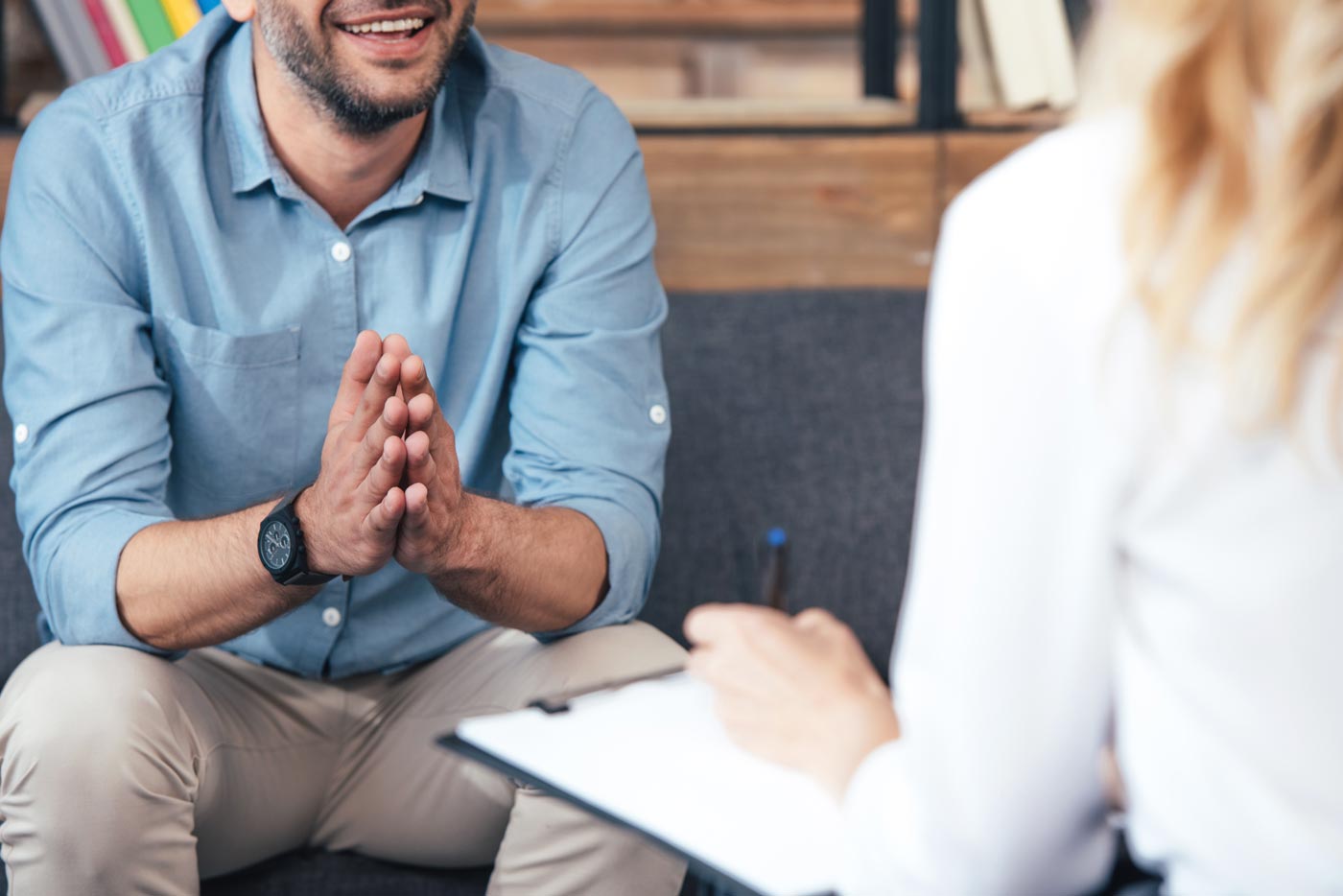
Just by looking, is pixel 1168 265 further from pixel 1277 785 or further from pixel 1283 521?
pixel 1277 785

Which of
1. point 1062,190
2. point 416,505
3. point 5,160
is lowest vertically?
point 416,505

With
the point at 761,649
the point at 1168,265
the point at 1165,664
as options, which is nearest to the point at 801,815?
the point at 761,649

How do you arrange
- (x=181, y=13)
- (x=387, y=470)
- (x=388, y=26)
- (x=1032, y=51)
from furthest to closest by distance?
(x=1032, y=51), (x=181, y=13), (x=388, y=26), (x=387, y=470)

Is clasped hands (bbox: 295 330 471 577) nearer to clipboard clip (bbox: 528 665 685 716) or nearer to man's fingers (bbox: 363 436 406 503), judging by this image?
man's fingers (bbox: 363 436 406 503)

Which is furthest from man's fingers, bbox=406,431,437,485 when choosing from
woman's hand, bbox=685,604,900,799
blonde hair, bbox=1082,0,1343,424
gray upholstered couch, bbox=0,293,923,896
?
blonde hair, bbox=1082,0,1343,424

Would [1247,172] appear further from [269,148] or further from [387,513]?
[269,148]

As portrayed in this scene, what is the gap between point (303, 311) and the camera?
59.4 inches

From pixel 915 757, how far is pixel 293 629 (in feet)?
3.24

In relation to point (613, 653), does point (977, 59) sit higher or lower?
higher

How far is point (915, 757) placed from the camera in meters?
0.66

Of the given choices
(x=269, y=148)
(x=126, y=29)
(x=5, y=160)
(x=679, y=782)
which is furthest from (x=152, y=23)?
(x=679, y=782)

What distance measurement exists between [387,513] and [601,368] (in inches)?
15.3

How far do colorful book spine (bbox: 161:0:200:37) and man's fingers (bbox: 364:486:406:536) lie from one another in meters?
0.88

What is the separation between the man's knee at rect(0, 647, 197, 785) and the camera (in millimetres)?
1198
